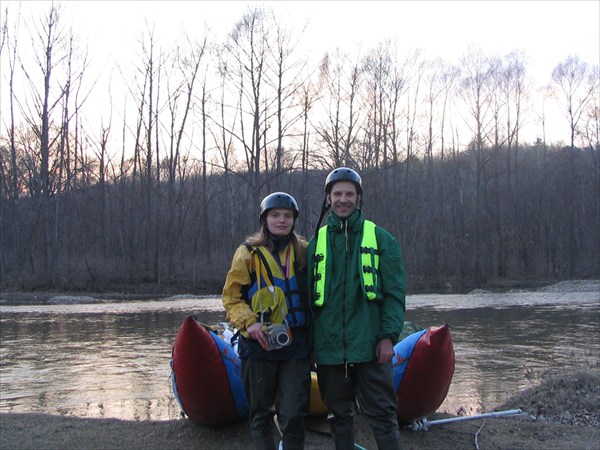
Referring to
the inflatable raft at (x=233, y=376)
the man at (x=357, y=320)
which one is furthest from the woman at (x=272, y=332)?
the inflatable raft at (x=233, y=376)

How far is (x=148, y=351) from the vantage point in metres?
11.1

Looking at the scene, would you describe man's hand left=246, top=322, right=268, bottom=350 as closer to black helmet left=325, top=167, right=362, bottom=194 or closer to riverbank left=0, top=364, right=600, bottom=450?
black helmet left=325, top=167, right=362, bottom=194

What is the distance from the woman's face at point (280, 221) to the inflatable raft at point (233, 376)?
3.48 feet

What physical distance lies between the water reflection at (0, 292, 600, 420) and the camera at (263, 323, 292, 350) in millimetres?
3133

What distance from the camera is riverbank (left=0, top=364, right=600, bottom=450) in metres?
4.40

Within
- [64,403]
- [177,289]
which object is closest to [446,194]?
[177,289]

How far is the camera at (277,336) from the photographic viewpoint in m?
3.45

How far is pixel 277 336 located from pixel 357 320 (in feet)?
1.51

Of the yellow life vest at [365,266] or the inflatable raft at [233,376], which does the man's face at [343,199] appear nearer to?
the yellow life vest at [365,266]

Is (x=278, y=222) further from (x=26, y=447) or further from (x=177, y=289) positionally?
(x=177, y=289)

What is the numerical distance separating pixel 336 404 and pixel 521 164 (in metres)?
45.5

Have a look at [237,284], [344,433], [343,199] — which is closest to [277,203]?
[343,199]

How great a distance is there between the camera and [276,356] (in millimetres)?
3533

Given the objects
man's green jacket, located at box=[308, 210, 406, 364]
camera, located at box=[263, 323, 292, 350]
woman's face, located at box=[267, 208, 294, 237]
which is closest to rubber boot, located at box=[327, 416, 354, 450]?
man's green jacket, located at box=[308, 210, 406, 364]
